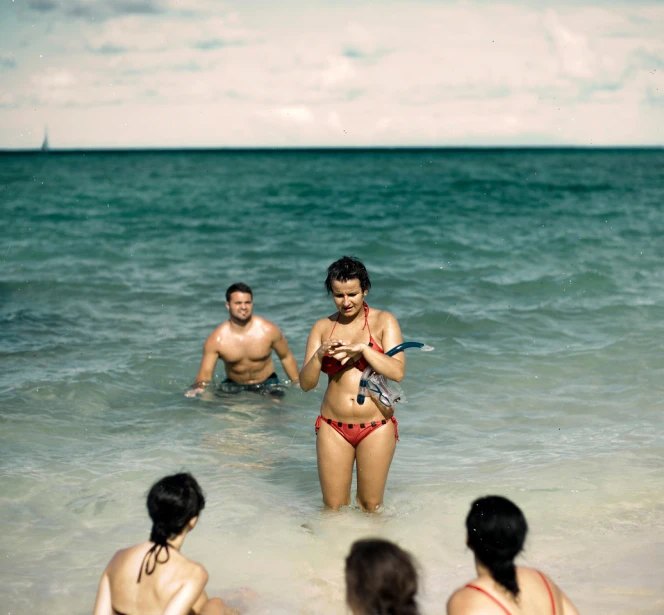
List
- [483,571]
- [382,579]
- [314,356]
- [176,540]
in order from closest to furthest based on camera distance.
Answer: [382,579] < [483,571] < [176,540] < [314,356]

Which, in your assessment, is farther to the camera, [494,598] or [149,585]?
[149,585]

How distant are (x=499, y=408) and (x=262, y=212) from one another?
824 inches

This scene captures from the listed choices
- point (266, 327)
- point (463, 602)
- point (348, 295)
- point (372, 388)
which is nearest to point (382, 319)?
point (348, 295)

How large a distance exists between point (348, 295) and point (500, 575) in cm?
216

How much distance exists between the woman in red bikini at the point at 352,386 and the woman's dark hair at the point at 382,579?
7.13ft

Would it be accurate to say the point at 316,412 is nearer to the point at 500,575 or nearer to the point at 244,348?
the point at 244,348

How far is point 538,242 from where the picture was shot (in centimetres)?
1928

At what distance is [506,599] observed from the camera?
9.75 feet

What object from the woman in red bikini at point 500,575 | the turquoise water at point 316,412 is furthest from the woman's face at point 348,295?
the woman in red bikini at point 500,575

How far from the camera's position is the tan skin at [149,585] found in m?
3.38

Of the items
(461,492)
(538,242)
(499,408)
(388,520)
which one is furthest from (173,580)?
(538,242)

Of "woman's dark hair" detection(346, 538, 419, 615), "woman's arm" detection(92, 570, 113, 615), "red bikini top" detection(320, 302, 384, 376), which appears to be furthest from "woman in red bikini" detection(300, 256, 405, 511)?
"woman's dark hair" detection(346, 538, 419, 615)

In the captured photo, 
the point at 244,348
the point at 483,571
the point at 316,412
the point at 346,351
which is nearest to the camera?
the point at 483,571

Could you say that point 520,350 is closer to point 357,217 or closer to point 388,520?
point 388,520
